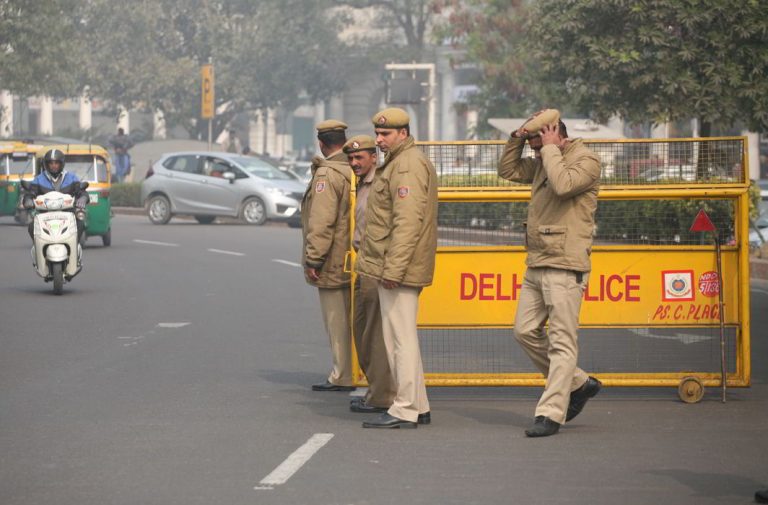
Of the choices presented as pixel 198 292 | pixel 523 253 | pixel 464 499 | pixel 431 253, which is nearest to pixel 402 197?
pixel 431 253

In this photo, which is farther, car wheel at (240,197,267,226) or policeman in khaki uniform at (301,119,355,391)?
car wheel at (240,197,267,226)

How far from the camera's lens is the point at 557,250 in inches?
337

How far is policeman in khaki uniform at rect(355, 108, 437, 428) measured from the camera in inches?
342

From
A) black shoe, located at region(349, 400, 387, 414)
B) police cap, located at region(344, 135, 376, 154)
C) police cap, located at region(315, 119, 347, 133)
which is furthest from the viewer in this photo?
police cap, located at region(315, 119, 347, 133)

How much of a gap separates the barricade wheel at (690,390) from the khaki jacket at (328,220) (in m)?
2.10

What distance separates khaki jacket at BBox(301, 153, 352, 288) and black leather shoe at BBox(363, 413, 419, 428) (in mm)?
1404

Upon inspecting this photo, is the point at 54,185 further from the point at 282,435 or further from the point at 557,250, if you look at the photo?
the point at 557,250

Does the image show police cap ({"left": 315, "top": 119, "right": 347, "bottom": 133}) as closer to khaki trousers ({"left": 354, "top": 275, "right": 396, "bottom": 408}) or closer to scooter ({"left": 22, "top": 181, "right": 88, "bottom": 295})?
khaki trousers ({"left": 354, "top": 275, "right": 396, "bottom": 408})

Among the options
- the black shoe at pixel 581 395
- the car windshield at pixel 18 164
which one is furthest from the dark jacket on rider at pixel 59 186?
the car windshield at pixel 18 164

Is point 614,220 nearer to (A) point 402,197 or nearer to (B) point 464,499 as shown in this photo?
(A) point 402,197

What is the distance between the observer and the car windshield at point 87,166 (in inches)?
1060

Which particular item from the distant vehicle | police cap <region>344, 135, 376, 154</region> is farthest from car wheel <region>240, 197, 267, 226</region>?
police cap <region>344, 135, 376, 154</region>

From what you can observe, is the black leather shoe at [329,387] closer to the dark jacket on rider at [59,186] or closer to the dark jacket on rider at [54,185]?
→ the dark jacket on rider at [59,186]

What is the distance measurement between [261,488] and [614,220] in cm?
390
